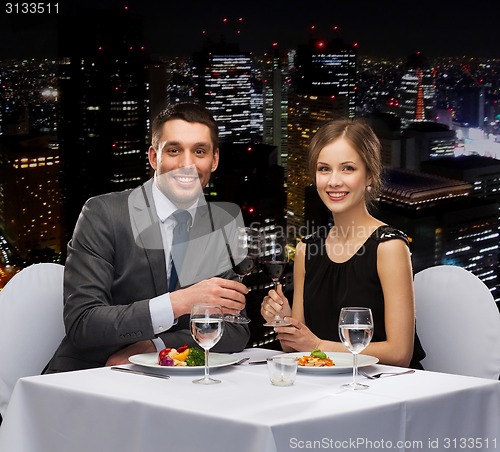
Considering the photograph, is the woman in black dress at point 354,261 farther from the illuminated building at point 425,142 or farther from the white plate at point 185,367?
the illuminated building at point 425,142

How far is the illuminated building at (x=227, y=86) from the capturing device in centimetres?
509

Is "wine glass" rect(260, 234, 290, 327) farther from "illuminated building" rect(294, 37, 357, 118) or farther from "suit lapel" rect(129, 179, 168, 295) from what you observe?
"illuminated building" rect(294, 37, 357, 118)

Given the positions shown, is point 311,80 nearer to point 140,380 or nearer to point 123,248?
point 123,248

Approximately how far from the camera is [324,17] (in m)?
5.29

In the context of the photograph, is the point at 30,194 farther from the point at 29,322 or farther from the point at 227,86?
the point at 29,322

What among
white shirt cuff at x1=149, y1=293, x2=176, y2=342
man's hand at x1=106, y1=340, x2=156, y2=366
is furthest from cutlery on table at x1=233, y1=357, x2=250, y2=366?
man's hand at x1=106, y1=340, x2=156, y2=366

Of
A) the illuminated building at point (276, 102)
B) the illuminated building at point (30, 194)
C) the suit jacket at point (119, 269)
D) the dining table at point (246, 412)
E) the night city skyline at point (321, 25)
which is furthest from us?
the illuminated building at point (276, 102)

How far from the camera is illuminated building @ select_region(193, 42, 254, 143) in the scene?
5090 millimetres

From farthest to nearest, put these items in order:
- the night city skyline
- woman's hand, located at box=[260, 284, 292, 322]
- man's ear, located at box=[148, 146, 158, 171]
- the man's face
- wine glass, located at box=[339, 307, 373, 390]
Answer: the night city skyline → man's ear, located at box=[148, 146, 158, 171] → the man's face → woman's hand, located at box=[260, 284, 292, 322] → wine glass, located at box=[339, 307, 373, 390]

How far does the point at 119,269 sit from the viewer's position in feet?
8.47

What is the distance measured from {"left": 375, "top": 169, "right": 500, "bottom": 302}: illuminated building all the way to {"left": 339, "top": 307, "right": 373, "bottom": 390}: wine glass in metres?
3.17

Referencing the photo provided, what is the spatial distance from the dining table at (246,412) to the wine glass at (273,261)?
207 millimetres

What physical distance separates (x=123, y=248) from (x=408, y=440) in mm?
1170

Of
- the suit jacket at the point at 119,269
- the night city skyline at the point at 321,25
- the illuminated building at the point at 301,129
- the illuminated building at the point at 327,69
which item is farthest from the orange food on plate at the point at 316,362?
the night city skyline at the point at 321,25
